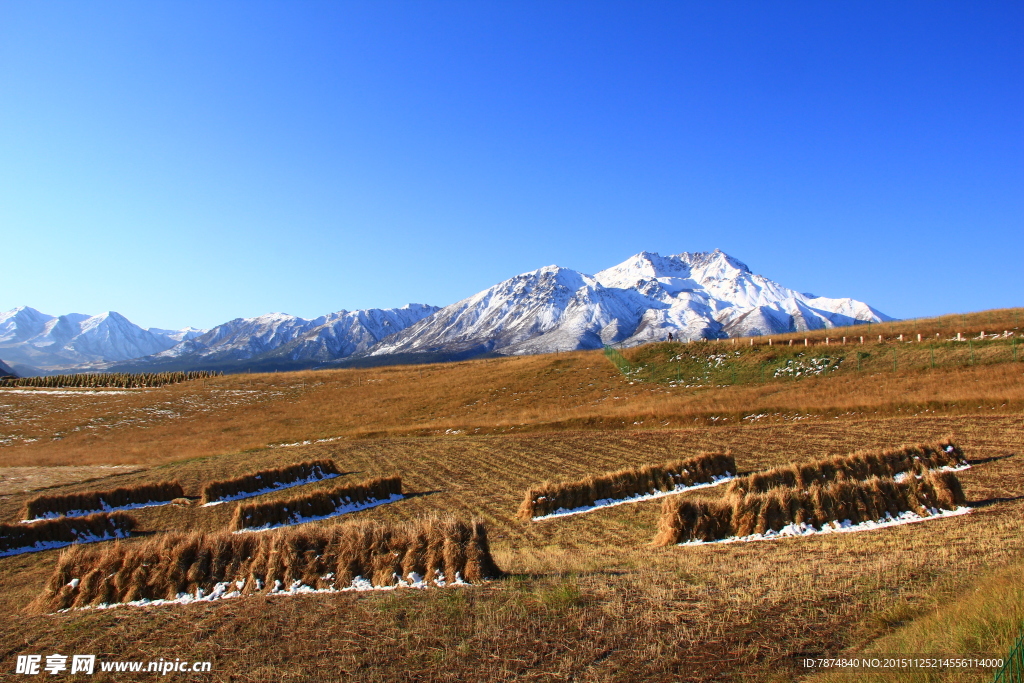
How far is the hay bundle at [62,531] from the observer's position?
18.1m

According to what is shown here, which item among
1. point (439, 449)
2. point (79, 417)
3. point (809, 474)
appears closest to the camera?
point (809, 474)

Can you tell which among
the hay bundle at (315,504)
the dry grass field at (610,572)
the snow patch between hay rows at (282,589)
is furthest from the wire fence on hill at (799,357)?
the snow patch between hay rows at (282,589)

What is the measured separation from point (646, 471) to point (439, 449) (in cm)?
1732

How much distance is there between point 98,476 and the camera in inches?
1352

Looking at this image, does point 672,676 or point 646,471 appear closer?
point 672,676

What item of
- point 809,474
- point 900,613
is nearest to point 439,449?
point 809,474

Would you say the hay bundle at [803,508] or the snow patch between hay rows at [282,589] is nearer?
the snow patch between hay rows at [282,589]

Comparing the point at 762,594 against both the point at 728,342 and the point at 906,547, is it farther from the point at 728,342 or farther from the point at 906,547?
the point at 728,342

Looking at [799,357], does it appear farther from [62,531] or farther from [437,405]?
[62,531]

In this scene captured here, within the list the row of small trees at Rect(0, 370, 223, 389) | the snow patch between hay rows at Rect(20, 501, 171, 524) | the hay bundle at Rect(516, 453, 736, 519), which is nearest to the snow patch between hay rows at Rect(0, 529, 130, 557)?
the snow patch between hay rows at Rect(20, 501, 171, 524)

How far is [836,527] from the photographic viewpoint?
13.9 meters

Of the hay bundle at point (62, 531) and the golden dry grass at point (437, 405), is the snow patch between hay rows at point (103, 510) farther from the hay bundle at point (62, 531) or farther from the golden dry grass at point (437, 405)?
the golden dry grass at point (437, 405)

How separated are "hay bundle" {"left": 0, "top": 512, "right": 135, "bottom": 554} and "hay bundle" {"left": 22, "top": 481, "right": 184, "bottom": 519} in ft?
14.5

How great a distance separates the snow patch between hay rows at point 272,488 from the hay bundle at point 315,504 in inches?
207
